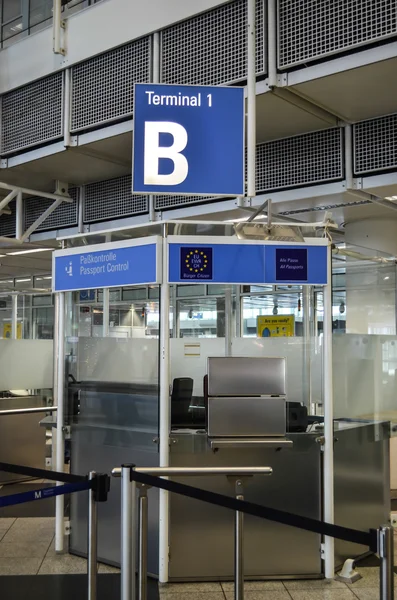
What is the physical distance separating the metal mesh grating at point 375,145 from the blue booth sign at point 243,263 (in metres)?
1.00

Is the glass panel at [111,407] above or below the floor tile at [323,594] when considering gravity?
above

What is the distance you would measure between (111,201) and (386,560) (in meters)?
5.18

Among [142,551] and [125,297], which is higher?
[125,297]

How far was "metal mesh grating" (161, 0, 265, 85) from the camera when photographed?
4.62 metres

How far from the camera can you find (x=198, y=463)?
4.42 m

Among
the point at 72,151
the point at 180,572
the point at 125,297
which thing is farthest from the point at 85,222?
the point at 180,572

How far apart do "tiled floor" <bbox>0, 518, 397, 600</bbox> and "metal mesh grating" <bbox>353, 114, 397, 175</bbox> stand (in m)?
3.05

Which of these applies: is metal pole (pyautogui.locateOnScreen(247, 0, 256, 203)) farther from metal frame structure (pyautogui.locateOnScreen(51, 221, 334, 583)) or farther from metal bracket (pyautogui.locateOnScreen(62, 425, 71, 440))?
metal bracket (pyautogui.locateOnScreen(62, 425, 71, 440))

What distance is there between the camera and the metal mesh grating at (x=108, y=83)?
526 cm

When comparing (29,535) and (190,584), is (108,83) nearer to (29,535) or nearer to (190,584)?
(29,535)

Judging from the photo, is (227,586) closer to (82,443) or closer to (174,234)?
(82,443)

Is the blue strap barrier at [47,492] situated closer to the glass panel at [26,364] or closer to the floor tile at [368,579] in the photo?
the floor tile at [368,579]

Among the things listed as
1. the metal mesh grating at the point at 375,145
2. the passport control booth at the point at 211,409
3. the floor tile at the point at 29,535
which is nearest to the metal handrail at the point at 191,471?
the passport control booth at the point at 211,409

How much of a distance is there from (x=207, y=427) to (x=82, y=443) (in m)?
1.10
